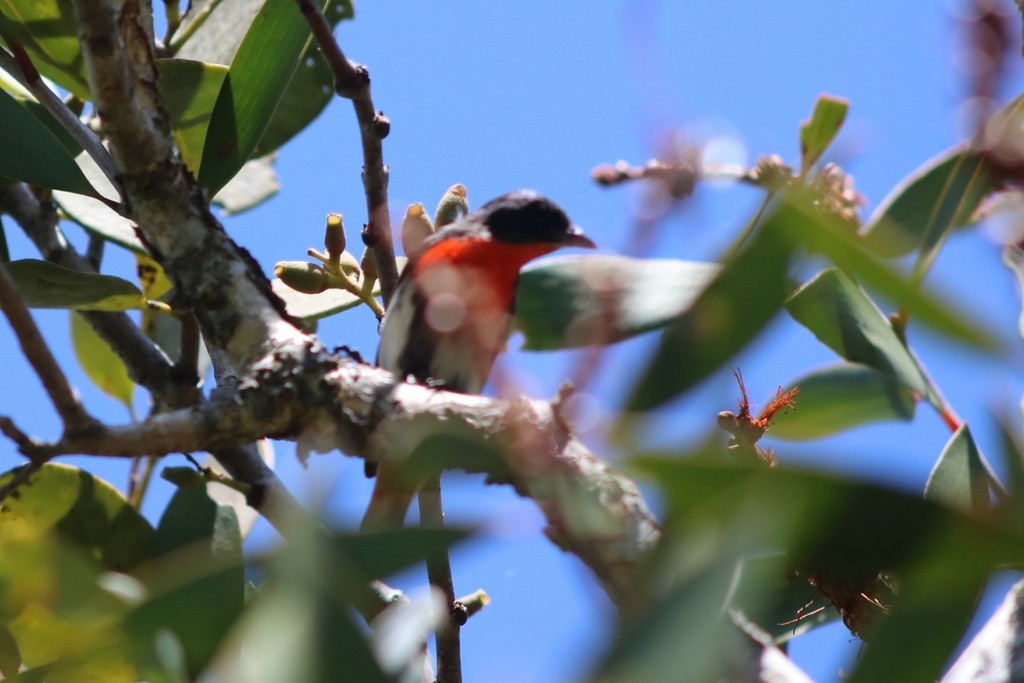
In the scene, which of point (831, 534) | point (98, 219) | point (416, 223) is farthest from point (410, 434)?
point (98, 219)

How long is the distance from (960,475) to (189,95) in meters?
2.57

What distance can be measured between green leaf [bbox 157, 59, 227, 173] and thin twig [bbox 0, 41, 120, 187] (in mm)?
409

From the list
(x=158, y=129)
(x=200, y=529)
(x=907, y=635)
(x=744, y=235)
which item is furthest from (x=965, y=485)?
(x=200, y=529)

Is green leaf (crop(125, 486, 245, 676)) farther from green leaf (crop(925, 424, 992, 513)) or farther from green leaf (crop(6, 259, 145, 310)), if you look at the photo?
green leaf (crop(925, 424, 992, 513))

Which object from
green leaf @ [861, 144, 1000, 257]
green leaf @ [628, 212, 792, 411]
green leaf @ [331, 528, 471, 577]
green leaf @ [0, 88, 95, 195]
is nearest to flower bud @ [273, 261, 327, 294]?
green leaf @ [0, 88, 95, 195]

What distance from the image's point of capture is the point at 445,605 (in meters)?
2.96

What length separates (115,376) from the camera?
4.76 m

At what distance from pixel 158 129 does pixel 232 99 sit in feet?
2.47

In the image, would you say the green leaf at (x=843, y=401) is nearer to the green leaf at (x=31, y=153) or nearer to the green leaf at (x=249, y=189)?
the green leaf at (x=31, y=153)

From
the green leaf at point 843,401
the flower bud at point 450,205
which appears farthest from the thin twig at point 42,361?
the green leaf at point 843,401

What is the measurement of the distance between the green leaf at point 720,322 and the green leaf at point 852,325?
159cm

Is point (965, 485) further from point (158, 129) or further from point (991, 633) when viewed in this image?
point (158, 129)

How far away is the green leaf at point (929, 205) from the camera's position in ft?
9.23

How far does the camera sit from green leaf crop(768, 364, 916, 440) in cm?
349
